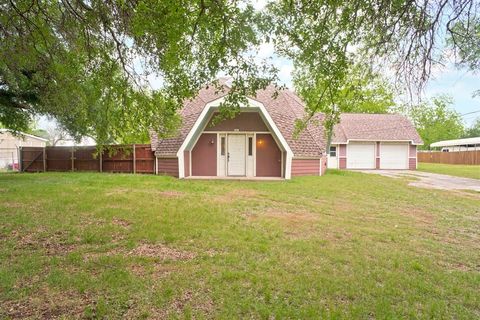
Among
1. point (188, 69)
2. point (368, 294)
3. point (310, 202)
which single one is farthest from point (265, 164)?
point (368, 294)

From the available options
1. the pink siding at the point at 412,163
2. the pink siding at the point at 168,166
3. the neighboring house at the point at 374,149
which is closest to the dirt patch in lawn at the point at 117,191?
the pink siding at the point at 168,166

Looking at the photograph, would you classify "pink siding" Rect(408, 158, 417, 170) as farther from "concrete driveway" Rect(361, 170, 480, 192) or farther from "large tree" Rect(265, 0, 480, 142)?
"large tree" Rect(265, 0, 480, 142)

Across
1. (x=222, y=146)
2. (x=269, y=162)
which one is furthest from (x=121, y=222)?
(x=269, y=162)

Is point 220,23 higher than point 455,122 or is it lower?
lower

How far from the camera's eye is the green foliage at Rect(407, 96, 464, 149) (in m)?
57.3

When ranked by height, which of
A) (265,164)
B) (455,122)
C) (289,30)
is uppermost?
(455,122)

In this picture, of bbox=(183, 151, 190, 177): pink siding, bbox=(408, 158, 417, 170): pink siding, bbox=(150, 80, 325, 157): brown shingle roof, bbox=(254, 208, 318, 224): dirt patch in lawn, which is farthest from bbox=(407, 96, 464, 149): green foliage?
bbox=(254, 208, 318, 224): dirt patch in lawn

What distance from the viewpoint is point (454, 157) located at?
38.4 m

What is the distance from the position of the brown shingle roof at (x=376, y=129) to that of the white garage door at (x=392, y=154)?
723mm

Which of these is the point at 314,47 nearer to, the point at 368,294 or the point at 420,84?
the point at 420,84

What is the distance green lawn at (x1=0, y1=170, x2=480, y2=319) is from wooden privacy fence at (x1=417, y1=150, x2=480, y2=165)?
32193mm

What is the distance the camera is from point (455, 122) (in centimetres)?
6053

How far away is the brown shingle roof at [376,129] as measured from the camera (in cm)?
2855

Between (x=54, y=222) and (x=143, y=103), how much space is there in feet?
9.67
